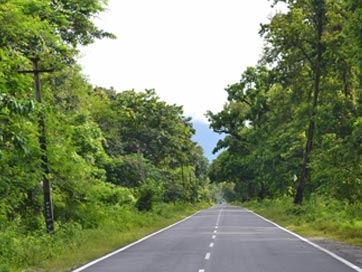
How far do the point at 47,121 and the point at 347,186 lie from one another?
14665 mm

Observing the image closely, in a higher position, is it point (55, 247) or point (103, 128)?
point (103, 128)

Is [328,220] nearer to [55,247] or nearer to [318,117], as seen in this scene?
[318,117]

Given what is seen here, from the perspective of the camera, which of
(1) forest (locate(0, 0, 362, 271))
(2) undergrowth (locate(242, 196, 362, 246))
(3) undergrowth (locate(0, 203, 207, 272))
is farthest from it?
(2) undergrowth (locate(242, 196, 362, 246))

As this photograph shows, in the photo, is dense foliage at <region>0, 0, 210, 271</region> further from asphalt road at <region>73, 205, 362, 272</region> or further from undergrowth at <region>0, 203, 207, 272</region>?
asphalt road at <region>73, 205, 362, 272</region>

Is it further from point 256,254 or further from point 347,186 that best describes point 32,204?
point 347,186

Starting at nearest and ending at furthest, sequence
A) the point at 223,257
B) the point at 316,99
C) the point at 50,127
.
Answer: the point at 223,257
the point at 50,127
the point at 316,99

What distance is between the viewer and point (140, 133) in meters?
63.9

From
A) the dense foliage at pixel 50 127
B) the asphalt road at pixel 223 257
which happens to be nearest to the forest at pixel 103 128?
the dense foliage at pixel 50 127

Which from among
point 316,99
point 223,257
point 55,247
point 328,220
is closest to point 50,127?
point 55,247

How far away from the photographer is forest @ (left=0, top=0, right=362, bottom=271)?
1845cm

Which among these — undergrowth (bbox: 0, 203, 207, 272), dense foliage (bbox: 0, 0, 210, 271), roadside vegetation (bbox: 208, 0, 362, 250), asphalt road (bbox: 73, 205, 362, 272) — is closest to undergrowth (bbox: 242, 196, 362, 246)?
roadside vegetation (bbox: 208, 0, 362, 250)

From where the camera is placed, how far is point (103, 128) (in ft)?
163

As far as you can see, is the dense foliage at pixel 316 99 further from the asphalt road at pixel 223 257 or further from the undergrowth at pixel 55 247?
the undergrowth at pixel 55 247

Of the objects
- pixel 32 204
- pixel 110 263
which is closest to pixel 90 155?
pixel 32 204
